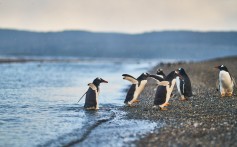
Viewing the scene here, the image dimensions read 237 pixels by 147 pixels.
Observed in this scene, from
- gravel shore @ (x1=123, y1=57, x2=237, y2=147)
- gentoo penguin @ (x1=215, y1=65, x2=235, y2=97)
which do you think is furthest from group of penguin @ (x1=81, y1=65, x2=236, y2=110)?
gravel shore @ (x1=123, y1=57, x2=237, y2=147)

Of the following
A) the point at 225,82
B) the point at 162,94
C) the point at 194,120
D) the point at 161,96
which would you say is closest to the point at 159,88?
the point at 162,94

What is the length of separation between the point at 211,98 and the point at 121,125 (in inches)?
225

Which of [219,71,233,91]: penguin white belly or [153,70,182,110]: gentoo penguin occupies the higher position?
[219,71,233,91]: penguin white belly

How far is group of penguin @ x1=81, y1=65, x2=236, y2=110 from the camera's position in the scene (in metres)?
14.3

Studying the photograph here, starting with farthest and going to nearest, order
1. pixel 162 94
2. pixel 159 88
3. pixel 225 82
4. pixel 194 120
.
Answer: pixel 225 82 → pixel 159 88 → pixel 162 94 → pixel 194 120

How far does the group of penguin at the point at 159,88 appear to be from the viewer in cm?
1431

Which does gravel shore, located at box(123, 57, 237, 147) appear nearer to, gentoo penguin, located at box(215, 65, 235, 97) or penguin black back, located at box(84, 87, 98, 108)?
gentoo penguin, located at box(215, 65, 235, 97)

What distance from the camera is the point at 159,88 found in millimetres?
14391

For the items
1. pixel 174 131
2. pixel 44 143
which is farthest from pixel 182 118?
pixel 44 143

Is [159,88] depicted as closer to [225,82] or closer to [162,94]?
[162,94]

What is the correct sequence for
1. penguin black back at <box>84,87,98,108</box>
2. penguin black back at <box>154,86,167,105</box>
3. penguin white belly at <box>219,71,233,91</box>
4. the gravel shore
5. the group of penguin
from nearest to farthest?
the gravel shore
penguin black back at <box>154,86,167,105</box>
the group of penguin
penguin black back at <box>84,87,98,108</box>
penguin white belly at <box>219,71,233,91</box>

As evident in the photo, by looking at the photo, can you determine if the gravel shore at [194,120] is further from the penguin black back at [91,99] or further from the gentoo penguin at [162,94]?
the penguin black back at [91,99]

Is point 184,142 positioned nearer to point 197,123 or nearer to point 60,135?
point 197,123

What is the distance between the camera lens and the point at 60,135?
10.8 m
